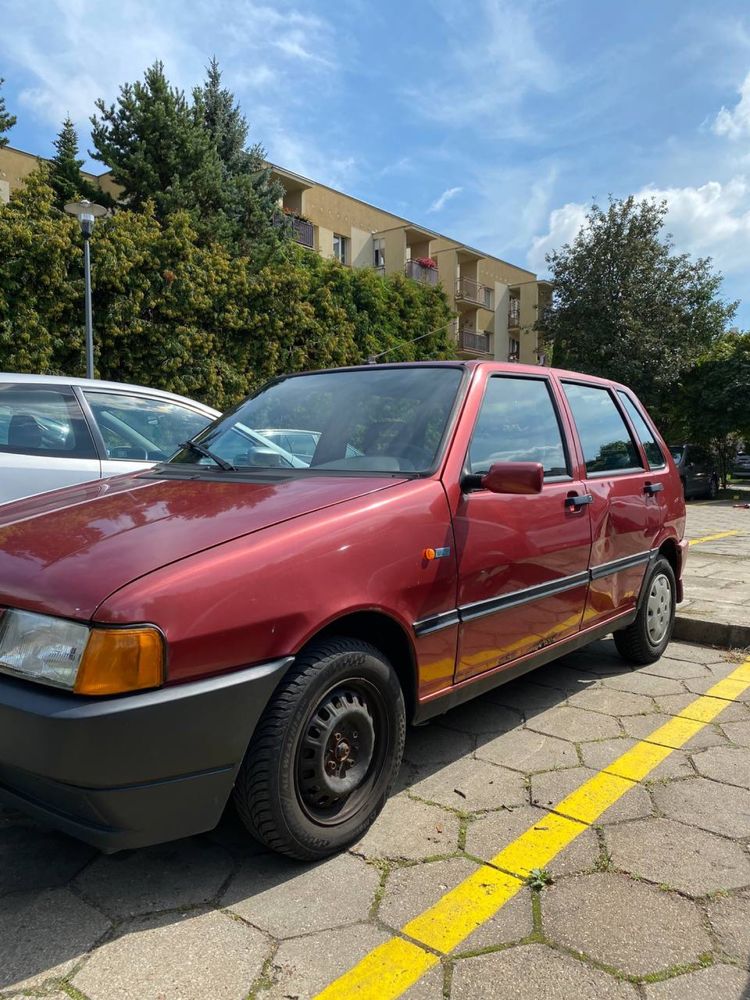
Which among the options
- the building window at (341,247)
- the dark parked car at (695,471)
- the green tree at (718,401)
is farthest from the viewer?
the building window at (341,247)

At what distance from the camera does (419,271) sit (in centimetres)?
3647

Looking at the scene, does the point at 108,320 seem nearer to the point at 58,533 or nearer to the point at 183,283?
the point at 183,283

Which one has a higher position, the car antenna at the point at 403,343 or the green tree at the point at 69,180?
the green tree at the point at 69,180

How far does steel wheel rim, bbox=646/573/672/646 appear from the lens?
4.11 m

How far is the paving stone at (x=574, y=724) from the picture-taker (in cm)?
319

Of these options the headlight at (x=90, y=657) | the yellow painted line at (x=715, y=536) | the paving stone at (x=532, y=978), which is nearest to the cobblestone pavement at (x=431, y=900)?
the paving stone at (x=532, y=978)

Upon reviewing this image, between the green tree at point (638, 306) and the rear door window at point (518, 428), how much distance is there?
22108 mm

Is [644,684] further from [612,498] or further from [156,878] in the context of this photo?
[156,878]

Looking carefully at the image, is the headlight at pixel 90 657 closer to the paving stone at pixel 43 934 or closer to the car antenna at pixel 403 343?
the paving stone at pixel 43 934

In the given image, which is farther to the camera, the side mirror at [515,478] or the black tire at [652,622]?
the black tire at [652,622]

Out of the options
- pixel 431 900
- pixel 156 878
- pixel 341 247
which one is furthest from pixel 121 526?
pixel 341 247

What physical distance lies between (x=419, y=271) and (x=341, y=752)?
36.6 m

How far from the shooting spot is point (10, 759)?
5.82ft

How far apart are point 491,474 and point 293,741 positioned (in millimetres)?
1155
